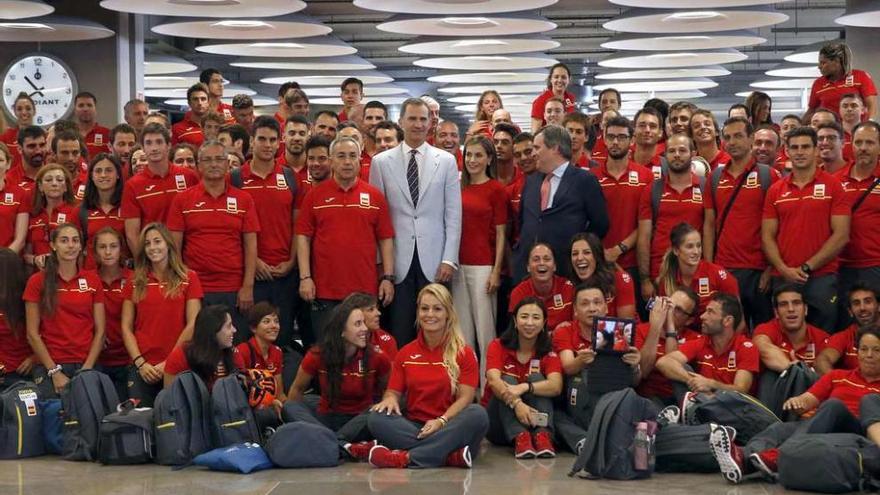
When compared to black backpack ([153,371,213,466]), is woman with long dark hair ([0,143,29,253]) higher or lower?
higher

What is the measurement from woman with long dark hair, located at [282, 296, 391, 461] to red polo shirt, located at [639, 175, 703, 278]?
7.03 feet

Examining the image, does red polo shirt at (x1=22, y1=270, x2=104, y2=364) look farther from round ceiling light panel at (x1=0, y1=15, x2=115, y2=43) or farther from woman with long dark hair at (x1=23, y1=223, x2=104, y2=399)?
round ceiling light panel at (x1=0, y1=15, x2=115, y2=43)

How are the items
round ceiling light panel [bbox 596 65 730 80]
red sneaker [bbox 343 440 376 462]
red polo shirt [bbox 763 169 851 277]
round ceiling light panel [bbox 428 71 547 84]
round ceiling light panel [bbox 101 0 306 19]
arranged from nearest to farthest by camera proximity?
red sneaker [bbox 343 440 376 462]
red polo shirt [bbox 763 169 851 277]
round ceiling light panel [bbox 101 0 306 19]
round ceiling light panel [bbox 596 65 730 80]
round ceiling light panel [bbox 428 71 547 84]

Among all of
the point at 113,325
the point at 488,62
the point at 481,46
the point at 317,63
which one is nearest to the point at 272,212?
the point at 113,325

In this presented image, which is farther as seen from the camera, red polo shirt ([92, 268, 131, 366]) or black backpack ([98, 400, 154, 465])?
red polo shirt ([92, 268, 131, 366])

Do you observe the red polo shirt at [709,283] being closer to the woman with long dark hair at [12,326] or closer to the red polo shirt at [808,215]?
the red polo shirt at [808,215]

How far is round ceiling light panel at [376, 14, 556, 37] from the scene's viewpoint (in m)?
16.3

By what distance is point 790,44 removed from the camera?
3022 cm

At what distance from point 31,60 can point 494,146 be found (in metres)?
8.75

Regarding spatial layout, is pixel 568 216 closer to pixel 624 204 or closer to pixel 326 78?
pixel 624 204

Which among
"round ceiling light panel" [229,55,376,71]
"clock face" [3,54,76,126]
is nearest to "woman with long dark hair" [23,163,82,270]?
"clock face" [3,54,76,126]

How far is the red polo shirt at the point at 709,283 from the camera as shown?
31.6ft

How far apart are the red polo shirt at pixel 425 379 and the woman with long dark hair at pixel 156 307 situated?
1489 mm

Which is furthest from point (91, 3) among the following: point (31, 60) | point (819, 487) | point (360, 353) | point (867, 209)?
point (819, 487)
